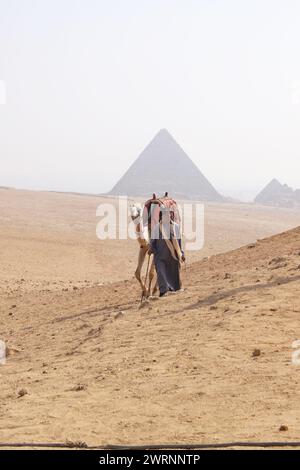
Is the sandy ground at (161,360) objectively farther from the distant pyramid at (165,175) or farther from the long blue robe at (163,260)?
the distant pyramid at (165,175)

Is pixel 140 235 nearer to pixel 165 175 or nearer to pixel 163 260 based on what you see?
pixel 163 260

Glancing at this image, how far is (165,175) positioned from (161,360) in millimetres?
124237

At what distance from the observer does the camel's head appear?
11828 mm

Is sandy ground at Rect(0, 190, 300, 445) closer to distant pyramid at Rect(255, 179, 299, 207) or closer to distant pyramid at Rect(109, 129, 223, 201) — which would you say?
distant pyramid at Rect(109, 129, 223, 201)

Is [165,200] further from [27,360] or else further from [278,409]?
[278,409]

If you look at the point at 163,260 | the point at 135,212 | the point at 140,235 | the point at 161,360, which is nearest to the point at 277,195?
the point at 140,235

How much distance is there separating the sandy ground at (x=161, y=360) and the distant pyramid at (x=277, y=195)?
378 ft

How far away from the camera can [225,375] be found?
6.96 m

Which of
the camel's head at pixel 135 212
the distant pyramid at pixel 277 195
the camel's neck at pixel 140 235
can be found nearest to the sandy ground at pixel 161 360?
the camel's neck at pixel 140 235

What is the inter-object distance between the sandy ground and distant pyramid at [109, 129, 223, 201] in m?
111

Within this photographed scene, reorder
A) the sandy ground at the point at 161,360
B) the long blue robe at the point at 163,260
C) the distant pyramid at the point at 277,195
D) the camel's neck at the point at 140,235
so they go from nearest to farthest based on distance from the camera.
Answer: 1. the sandy ground at the point at 161,360
2. the long blue robe at the point at 163,260
3. the camel's neck at the point at 140,235
4. the distant pyramid at the point at 277,195

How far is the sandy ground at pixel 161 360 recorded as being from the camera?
582 cm

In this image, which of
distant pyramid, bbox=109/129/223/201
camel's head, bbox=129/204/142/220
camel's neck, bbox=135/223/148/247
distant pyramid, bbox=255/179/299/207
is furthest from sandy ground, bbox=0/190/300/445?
distant pyramid, bbox=255/179/299/207
